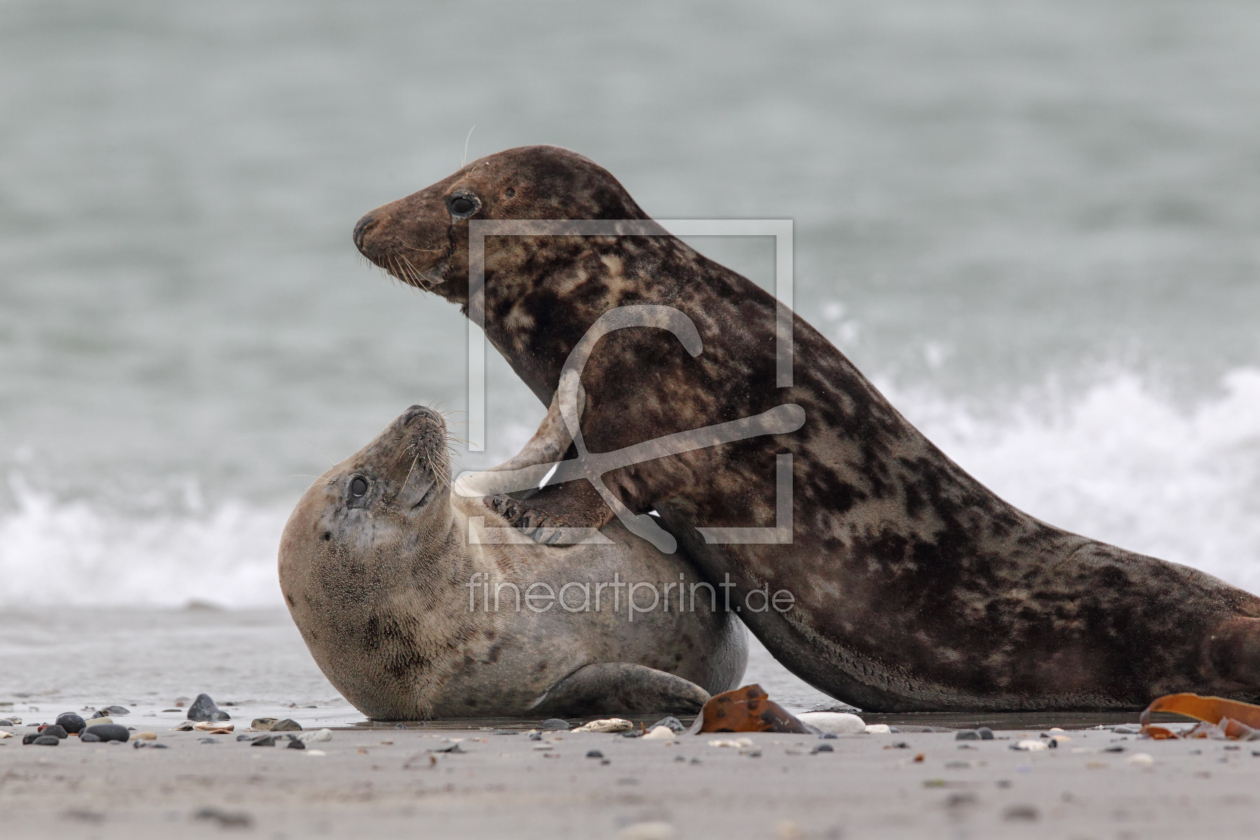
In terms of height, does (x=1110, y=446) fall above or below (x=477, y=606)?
above

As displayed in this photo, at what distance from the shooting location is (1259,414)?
13.4 meters

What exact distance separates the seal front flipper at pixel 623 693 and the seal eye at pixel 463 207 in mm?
2065

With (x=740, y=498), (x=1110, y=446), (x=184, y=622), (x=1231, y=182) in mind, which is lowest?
(x=184, y=622)

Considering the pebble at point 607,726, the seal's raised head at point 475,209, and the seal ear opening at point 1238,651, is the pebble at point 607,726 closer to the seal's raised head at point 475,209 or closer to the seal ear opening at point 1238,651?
the seal ear opening at point 1238,651

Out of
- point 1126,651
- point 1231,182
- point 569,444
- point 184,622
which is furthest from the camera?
point 1231,182

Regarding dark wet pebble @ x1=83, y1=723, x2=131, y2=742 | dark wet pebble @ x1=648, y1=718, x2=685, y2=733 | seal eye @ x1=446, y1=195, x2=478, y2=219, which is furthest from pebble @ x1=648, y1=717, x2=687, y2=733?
seal eye @ x1=446, y1=195, x2=478, y2=219

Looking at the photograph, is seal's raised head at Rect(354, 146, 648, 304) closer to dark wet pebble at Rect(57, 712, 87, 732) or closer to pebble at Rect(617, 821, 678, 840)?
dark wet pebble at Rect(57, 712, 87, 732)

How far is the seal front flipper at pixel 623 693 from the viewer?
4934 millimetres

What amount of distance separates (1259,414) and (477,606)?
10.7 metres

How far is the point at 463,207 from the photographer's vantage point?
5.88 metres

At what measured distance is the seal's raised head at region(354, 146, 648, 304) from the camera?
586 centimetres

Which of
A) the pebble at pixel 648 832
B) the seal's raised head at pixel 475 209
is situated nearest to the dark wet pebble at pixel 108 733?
the pebble at pixel 648 832

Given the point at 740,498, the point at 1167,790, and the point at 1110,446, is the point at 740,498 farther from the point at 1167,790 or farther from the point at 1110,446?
the point at 1110,446

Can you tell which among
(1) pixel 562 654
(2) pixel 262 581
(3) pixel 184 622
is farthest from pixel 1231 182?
(1) pixel 562 654
